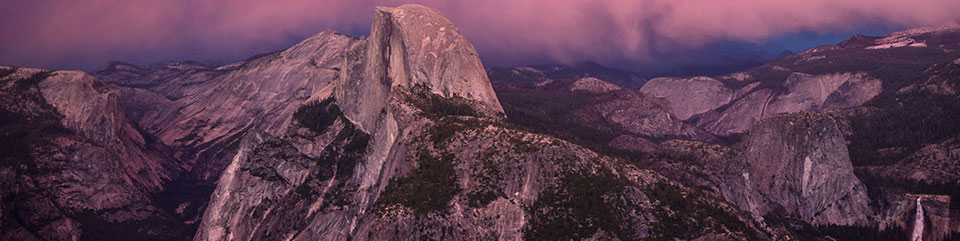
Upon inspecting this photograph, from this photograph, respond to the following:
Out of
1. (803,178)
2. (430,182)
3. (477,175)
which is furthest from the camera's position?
(803,178)

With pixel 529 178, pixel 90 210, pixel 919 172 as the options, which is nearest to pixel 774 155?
pixel 919 172

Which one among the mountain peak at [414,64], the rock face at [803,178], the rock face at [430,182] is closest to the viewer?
the rock face at [430,182]

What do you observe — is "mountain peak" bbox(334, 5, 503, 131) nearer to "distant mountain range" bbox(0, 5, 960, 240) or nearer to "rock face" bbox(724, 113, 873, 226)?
"distant mountain range" bbox(0, 5, 960, 240)

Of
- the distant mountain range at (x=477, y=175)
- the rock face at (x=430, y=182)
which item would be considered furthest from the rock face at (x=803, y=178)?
the rock face at (x=430, y=182)

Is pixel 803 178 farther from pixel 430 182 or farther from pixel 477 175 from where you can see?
pixel 430 182

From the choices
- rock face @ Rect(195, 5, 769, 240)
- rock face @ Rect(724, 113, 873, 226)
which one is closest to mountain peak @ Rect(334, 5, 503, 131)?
rock face @ Rect(195, 5, 769, 240)

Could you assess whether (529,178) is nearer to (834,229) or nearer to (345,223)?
(345,223)

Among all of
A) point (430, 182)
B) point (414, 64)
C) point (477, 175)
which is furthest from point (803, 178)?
point (414, 64)

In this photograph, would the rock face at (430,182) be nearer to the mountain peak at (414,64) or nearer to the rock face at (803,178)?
the mountain peak at (414,64)
